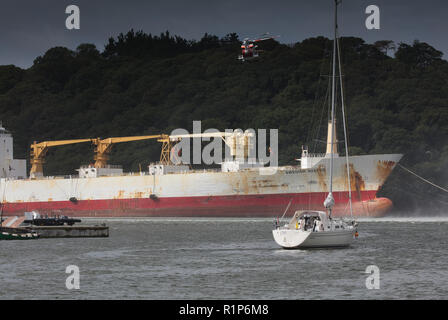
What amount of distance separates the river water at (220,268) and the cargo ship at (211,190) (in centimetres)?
2174

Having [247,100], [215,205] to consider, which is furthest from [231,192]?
[247,100]

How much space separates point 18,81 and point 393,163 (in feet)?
380

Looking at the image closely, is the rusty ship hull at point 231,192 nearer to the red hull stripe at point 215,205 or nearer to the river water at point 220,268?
the red hull stripe at point 215,205

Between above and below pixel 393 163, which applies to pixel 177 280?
below

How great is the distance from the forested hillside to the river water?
53246mm

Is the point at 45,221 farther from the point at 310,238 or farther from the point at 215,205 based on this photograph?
the point at 310,238

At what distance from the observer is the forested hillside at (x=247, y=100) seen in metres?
112

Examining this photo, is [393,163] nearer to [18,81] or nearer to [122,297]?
[122,297]

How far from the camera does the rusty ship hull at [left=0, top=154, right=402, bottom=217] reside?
75625mm

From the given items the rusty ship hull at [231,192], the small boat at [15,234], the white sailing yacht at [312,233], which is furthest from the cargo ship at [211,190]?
the white sailing yacht at [312,233]

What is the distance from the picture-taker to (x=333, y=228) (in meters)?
41.9

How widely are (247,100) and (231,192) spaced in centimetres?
5820

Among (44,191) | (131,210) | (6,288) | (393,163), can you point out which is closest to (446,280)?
(6,288)

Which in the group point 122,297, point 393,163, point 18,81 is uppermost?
point 18,81
